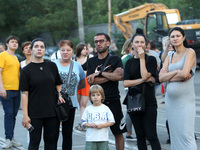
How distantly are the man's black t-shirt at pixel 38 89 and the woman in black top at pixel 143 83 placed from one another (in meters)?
1.09

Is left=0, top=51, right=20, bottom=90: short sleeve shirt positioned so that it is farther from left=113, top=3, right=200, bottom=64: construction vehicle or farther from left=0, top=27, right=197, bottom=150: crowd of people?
left=113, top=3, right=200, bottom=64: construction vehicle

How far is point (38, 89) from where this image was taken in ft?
17.7

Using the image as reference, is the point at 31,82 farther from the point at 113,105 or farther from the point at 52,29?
the point at 52,29

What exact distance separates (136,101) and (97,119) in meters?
0.58

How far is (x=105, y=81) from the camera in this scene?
5.85 m

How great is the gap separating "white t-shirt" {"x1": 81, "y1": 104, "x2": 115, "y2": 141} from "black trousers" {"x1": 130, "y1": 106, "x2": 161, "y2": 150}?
393 millimetres

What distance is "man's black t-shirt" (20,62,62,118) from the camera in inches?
212

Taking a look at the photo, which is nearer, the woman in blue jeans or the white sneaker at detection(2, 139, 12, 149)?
the woman in blue jeans

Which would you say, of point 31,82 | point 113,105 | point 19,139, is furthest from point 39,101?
point 19,139

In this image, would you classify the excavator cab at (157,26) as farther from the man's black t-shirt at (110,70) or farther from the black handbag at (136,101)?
the black handbag at (136,101)

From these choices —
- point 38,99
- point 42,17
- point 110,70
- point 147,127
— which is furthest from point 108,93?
point 42,17

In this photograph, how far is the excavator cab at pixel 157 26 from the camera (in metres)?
25.2

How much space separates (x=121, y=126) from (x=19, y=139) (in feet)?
10.2

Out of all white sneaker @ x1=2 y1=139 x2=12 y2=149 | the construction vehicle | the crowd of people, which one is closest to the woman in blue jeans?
the crowd of people
